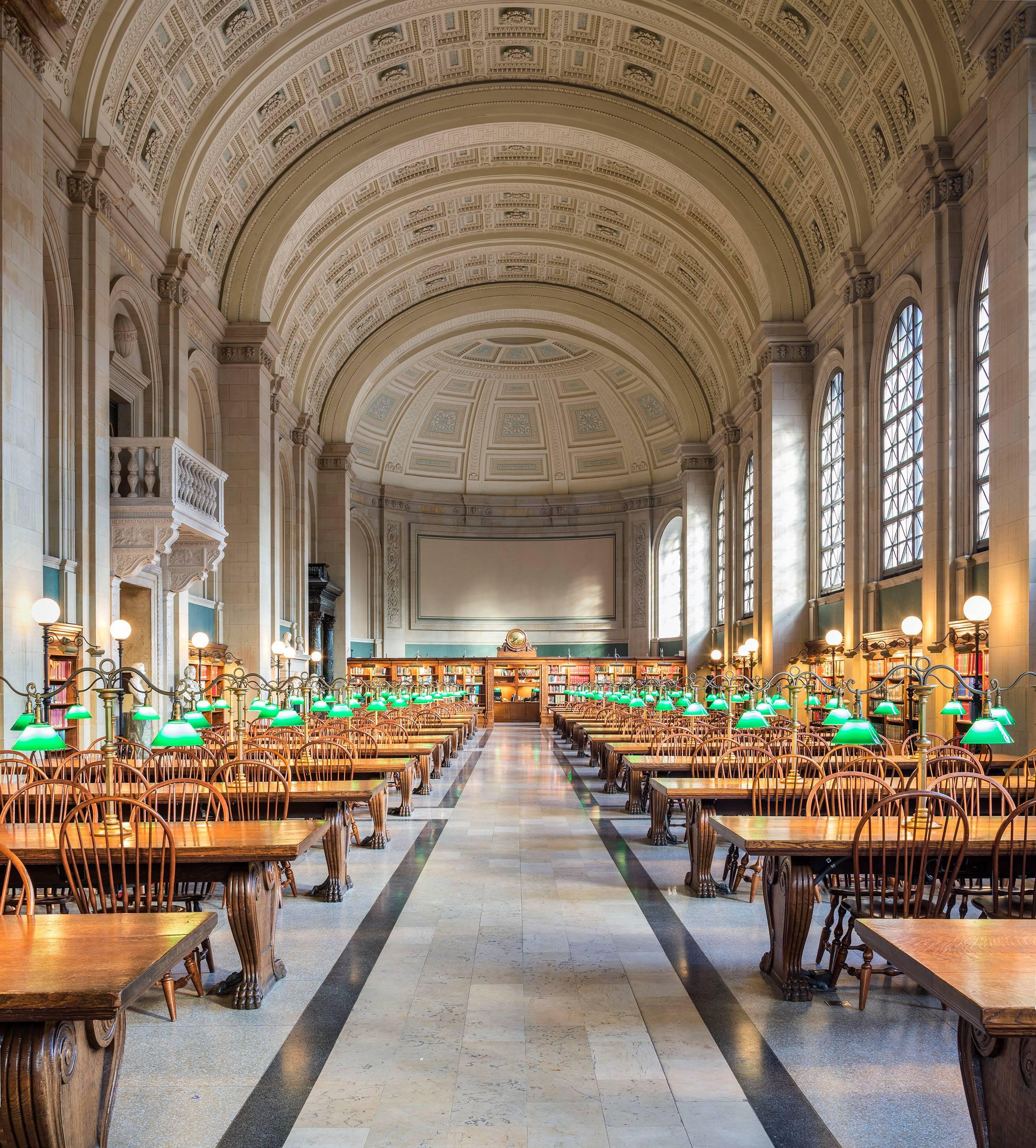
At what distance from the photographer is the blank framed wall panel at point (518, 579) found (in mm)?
37344

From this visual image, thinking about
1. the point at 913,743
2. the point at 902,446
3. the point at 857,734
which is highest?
the point at 902,446

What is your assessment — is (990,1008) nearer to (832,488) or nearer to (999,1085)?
(999,1085)

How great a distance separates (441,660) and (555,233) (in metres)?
14.3

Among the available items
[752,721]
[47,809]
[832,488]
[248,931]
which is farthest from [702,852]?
[832,488]

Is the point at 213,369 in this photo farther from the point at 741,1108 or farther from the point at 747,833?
the point at 741,1108

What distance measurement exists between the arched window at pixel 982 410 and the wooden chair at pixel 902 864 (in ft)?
29.1

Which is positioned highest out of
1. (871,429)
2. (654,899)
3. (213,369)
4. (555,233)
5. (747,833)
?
(555,233)

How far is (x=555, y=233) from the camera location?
92.4 feet

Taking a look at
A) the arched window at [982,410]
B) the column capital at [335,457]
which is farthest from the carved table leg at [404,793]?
the column capital at [335,457]

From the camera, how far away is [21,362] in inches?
427

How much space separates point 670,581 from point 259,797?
29861 millimetres

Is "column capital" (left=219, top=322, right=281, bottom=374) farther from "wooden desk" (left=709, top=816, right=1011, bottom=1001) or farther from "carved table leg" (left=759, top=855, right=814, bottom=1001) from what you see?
"carved table leg" (left=759, top=855, right=814, bottom=1001)

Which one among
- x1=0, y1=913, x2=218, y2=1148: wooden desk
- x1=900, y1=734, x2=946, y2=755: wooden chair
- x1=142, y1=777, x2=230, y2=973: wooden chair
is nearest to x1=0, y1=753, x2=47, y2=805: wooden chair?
x1=142, y1=777, x2=230, y2=973: wooden chair

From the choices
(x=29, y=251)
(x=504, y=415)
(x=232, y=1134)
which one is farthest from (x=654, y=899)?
(x=504, y=415)
